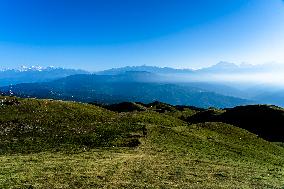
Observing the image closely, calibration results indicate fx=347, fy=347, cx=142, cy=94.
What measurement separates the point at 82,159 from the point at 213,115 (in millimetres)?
87211

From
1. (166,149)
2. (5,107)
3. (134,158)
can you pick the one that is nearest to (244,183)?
(134,158)

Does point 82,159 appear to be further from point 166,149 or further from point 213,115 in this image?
point 213,115

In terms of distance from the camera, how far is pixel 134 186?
3456cm

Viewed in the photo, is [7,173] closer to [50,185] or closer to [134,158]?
[50,185]

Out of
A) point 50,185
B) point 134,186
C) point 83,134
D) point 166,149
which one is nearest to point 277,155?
point 166,149

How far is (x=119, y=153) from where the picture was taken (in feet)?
174

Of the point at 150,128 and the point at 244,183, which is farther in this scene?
the point at 150,128

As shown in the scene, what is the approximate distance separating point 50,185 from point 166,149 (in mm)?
27213

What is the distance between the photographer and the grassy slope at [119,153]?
37.5 m

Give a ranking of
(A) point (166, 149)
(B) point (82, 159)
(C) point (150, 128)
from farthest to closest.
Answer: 1. (C) point (150, 128)
2. (A) point (166, 149)
3. (B) point (82, 159)

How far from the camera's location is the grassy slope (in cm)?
3747

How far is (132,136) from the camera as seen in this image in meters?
65.0

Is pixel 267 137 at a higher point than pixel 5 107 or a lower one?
lower

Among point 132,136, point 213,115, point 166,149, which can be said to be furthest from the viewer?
point 213,115
